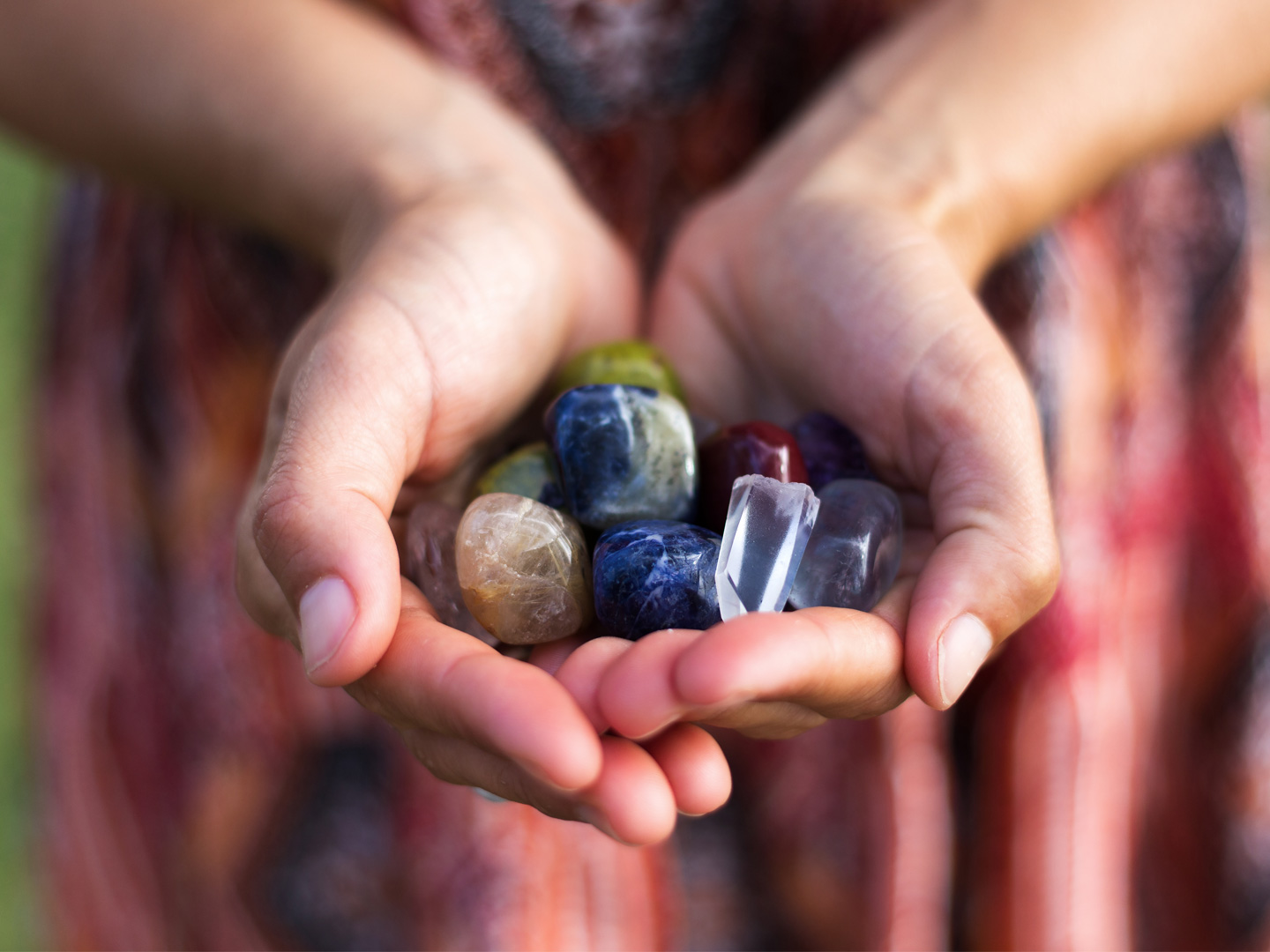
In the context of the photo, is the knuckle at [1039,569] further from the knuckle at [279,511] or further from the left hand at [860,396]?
the knuckle at [279,511]

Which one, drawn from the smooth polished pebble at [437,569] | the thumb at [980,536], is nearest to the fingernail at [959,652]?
the thumb at [980,536]

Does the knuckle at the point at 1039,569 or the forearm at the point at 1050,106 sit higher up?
the forearm at the point at 1050,106

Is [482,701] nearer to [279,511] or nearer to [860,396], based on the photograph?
[279,511]

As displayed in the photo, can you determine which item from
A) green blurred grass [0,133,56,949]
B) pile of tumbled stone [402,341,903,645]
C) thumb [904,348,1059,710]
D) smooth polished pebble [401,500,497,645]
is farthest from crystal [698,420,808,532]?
green blurred grass [0,133,56,949]

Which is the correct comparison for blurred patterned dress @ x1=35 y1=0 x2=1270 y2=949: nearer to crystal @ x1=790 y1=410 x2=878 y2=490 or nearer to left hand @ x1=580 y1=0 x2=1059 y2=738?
left hand @ x1=580 y1=0 x2=1059 y2=738

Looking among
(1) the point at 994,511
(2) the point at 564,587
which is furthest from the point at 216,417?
(1) the point at 994,511

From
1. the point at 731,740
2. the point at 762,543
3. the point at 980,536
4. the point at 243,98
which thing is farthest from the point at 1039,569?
the point at 243,98
